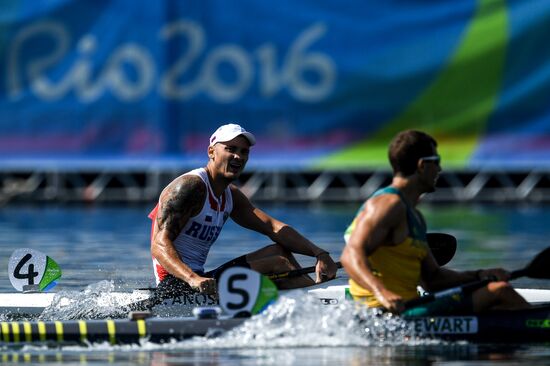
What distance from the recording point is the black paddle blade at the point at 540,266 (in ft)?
33.2

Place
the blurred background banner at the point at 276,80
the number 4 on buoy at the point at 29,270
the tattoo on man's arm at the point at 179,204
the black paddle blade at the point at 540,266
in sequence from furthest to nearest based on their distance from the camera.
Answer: the blurred background banner at the point at 276,80 → the number 4 on buoy at the point at 29,270 → the tattoo on man's arm at the point at 179,204 → the black paddle blade at the point at 540,266

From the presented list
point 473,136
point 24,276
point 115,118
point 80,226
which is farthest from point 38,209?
point 24,276

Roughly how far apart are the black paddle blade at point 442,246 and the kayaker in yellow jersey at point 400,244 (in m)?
1.78

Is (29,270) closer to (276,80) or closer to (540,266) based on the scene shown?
(540,266)

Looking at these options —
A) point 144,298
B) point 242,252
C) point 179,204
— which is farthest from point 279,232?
point 242,252

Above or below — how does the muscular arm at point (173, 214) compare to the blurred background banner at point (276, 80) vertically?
below

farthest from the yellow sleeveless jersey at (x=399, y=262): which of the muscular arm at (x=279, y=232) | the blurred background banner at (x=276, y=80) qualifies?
the blurred background banner at (x=276, y=80)

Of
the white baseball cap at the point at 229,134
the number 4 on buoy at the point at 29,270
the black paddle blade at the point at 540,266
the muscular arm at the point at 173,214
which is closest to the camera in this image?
the black paddle blade at the point at 540,266

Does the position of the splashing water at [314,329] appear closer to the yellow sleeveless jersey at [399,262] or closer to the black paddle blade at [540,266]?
the yellow sleeveless jersey at [399,262]

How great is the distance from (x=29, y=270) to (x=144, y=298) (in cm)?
110

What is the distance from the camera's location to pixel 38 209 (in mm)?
29281

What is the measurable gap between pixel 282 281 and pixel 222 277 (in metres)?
2.15

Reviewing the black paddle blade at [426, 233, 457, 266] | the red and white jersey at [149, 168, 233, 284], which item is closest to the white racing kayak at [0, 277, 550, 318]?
the red and white jersey at [149, 168, 233, 284]

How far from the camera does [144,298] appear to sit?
38.9 ft
